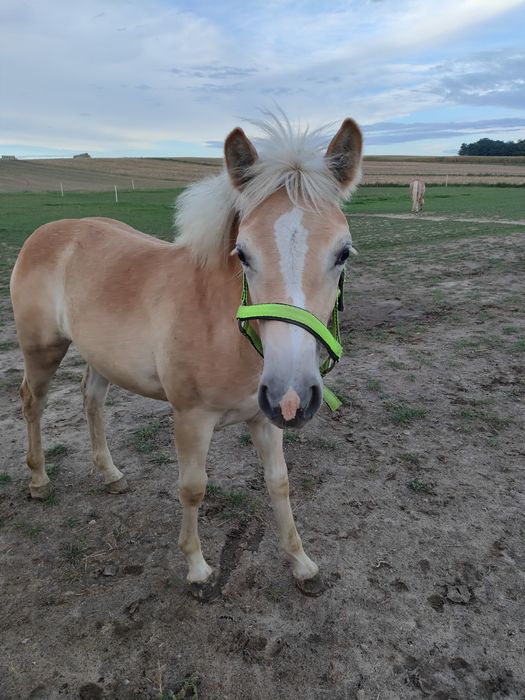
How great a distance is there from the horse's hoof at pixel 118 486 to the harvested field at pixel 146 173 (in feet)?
142

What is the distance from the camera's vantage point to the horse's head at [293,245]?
5.39 ft

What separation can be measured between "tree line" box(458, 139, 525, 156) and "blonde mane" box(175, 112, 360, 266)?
95.6m

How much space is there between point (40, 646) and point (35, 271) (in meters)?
2.25

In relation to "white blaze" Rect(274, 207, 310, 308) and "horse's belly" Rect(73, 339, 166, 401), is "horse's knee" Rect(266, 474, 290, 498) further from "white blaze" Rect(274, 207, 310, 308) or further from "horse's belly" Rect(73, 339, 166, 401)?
"white blaze" Rect(274, 207, 310, 308)

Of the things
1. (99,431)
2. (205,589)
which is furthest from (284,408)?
(99,431)

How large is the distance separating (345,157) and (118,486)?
2642 millimetres

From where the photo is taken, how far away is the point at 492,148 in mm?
84938

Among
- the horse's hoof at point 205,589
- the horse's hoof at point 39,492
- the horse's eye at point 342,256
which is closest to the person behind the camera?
the horse's eye at point 342,256

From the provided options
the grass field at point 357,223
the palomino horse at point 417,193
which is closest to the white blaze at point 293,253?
the grass field at point 357,223

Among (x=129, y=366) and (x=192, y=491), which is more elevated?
(x=129, y=366)

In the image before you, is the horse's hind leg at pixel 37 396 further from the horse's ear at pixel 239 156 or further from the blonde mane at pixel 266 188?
the horse's ear at pixel 239 156

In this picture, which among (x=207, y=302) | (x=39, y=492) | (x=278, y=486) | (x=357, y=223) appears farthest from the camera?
(x=357, y=223)

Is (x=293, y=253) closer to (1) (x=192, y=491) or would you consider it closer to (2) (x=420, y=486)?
(1) (x=192, y=491)

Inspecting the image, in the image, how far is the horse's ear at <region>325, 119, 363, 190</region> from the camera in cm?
206
